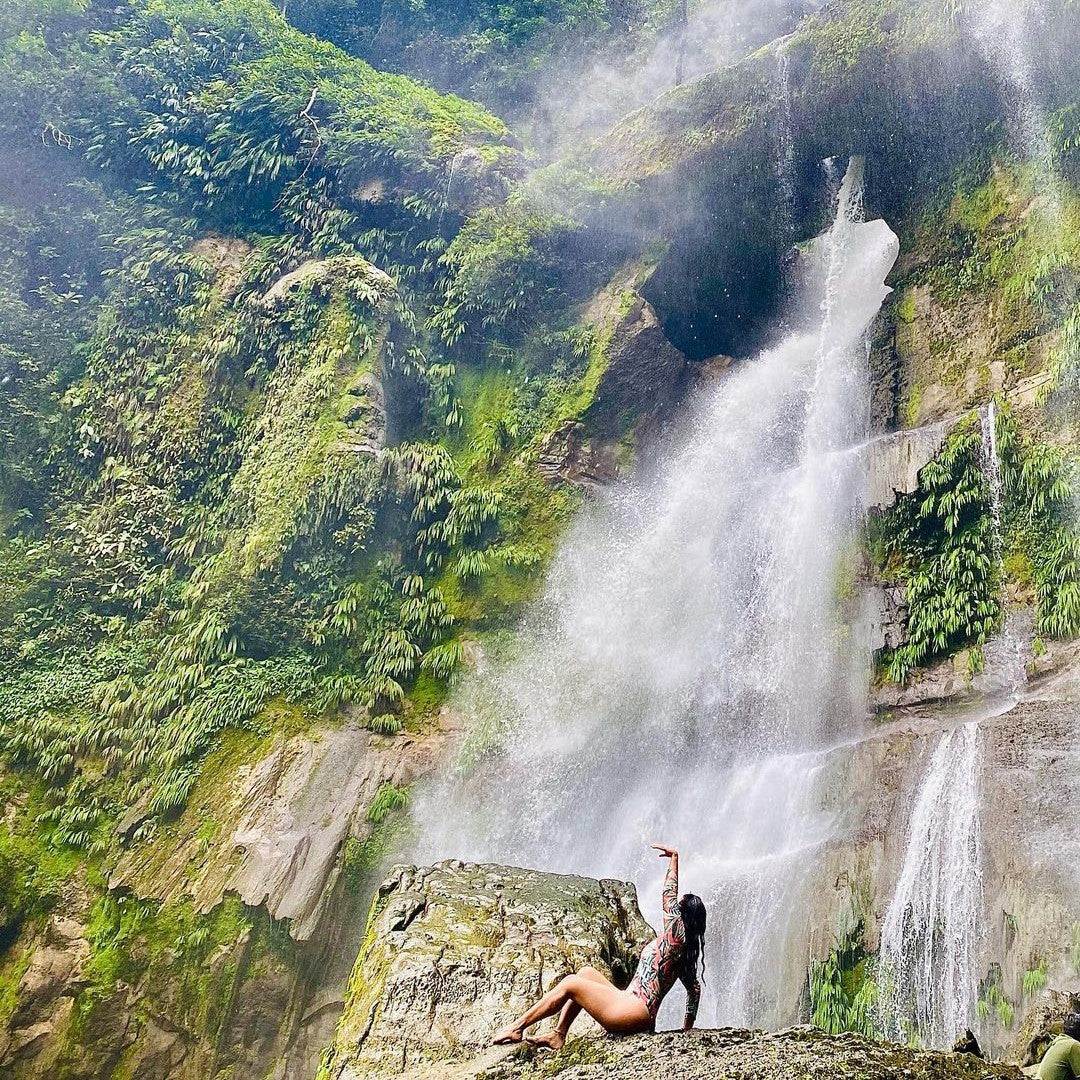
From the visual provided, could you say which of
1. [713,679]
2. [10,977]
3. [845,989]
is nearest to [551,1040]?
[845,989]

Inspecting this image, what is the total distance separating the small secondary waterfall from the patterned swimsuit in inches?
243

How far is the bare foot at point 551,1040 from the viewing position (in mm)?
3672

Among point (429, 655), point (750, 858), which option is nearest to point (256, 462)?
point (429, 655)

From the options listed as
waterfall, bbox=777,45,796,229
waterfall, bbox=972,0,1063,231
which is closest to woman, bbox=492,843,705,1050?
waterfall, bbox=972,0,1063,231

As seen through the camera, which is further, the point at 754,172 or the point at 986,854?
the point at 754,172

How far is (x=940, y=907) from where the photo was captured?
9.01m

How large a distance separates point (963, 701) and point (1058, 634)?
1.32 m

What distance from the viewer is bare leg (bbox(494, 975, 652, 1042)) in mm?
3646

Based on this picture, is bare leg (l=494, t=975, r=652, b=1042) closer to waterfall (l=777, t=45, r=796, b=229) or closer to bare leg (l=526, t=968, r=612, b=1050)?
bare leg (l=526, t=968, r=612, b=1050)

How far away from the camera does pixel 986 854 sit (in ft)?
29.6

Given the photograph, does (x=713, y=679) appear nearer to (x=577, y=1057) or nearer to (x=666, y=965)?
(x=666, y=965)

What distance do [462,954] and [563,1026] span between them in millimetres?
1788

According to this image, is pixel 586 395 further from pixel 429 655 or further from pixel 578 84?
pixel 578 84

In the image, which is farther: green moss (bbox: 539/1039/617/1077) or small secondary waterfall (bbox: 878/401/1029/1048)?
small secondary waterfall (bbox: 878/401/1029/1048)
